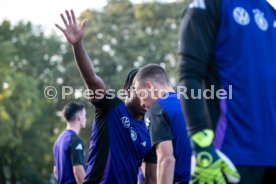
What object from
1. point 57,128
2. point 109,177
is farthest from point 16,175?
point 109,177

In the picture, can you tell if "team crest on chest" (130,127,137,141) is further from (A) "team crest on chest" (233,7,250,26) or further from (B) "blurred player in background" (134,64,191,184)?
(A) "team crest on chest" (233,7,250,26)

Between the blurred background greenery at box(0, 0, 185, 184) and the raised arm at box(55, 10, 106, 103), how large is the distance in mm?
32134

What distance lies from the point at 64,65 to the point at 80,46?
130 feet

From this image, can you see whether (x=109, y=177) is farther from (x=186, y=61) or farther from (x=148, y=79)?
(x=186, y=61)

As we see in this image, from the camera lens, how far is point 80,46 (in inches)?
213

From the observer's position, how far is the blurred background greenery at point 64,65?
3931 cm

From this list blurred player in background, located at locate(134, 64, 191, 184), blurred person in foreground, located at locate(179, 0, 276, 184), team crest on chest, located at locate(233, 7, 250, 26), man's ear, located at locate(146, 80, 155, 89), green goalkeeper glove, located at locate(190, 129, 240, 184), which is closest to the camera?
green goalkeeper glove, located at locate(190, 129, 240, 184)

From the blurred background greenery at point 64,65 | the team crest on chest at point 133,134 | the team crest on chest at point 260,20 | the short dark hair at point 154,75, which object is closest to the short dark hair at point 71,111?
the team crest on chest at point 133,134

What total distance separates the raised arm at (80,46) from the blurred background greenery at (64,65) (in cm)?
3213

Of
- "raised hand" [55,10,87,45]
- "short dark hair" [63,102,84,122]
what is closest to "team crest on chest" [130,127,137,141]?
"raised hand" [55,10,87,45]

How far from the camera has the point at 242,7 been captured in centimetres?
331

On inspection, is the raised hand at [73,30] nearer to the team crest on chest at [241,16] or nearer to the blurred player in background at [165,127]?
the blurred player in background at [165,127]

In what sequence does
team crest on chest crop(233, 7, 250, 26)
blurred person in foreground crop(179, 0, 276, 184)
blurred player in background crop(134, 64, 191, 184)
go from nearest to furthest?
1. blurred person in foreground crop(179, 0, 276, 184)
2. team crest on chest crop(233, 7, 250, 26)
3. blurred player in background crop(134, 64, 191, 184)

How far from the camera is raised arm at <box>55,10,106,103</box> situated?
5.36 meters
